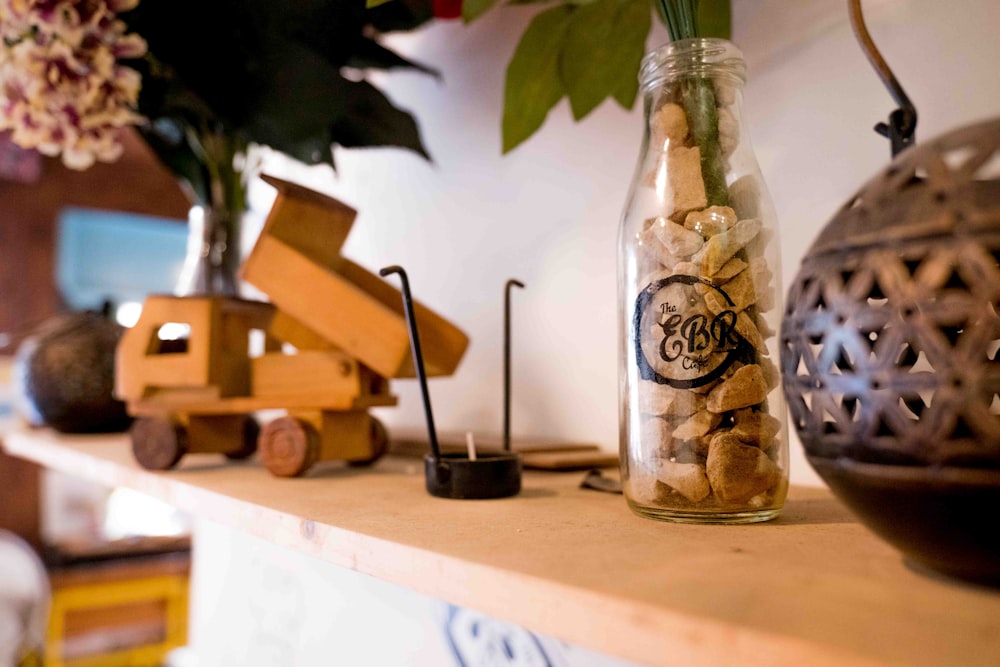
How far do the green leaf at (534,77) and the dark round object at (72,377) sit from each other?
66 centimetres

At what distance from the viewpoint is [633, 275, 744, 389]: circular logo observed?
38 centimetres

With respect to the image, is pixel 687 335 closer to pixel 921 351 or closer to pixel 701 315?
pixel 701 315

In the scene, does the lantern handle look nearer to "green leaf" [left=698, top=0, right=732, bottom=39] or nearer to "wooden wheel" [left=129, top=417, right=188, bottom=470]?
"green leaf" [left=698, top=0, right=732, bottom=39]

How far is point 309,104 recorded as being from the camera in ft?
2.40

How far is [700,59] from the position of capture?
43 centimetres

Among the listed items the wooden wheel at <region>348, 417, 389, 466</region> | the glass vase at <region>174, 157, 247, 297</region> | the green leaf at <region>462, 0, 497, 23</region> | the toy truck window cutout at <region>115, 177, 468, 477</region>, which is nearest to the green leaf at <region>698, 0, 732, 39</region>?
the green leaf at <region>462, 0, 497, 23</region>

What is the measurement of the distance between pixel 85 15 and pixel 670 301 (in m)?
0.67

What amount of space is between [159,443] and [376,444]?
20cm

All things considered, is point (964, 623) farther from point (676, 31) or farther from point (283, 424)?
point (283, 424)

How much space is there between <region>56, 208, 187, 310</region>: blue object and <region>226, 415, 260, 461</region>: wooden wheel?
227 centimetres

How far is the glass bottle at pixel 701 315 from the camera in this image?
381 millimetres

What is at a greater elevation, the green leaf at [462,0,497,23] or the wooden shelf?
the green leaf at [462,0,497,23]

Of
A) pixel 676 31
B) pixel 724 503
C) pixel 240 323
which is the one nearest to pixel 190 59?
pixel 240 323

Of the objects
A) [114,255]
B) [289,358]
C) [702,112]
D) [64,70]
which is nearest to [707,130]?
[702,112]
